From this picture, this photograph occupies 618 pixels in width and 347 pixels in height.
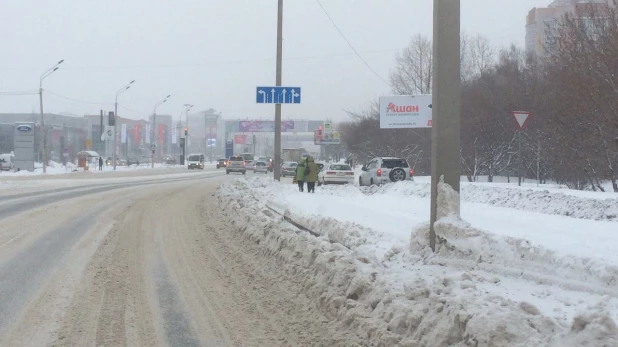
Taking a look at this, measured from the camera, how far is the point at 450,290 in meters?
5.73

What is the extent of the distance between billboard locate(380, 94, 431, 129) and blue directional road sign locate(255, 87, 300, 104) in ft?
42.8

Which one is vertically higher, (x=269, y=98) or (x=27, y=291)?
(x=269, y=98)

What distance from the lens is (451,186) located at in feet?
27.6

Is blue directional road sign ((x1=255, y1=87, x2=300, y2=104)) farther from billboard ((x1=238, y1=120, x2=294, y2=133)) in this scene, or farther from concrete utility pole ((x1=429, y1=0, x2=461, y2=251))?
billboard ((x1=238, y1=120, x2=294, y2=133))

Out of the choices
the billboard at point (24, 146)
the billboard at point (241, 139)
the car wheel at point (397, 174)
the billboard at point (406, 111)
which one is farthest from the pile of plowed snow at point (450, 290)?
the billboard at point (241, 139)

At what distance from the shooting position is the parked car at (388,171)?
31.2m

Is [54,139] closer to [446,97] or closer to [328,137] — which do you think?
[328,137]

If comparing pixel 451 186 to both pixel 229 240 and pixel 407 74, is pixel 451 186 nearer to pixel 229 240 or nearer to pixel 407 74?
pixel 229 240

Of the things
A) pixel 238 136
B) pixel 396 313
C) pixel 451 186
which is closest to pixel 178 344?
pixel 396 313

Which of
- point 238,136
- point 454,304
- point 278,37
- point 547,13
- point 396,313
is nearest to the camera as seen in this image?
point 454,304

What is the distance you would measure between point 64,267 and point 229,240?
12.7 ft

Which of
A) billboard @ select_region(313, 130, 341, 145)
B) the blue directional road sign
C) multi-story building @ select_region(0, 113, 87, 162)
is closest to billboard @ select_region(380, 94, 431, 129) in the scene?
the blue directional road sign

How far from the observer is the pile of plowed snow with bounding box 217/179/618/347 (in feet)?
14.8

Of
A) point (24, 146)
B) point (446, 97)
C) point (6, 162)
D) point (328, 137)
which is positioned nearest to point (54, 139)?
point (6, 162)
